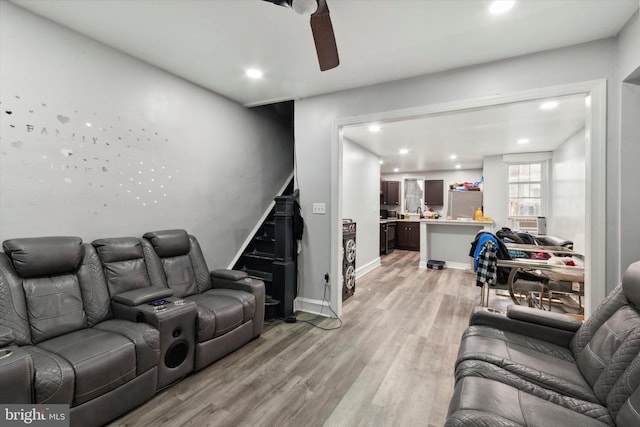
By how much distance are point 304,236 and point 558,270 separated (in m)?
2.73

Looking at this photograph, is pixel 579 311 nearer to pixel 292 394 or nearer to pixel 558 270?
pixel 558 270

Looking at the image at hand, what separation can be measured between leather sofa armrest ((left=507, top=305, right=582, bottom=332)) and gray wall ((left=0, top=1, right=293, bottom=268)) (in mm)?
3107

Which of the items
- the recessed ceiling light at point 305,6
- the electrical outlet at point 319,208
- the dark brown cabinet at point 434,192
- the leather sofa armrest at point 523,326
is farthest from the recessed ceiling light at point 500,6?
the dark brown cabinet at point 434,192

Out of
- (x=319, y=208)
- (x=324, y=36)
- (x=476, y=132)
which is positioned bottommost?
(x=319, y=208)

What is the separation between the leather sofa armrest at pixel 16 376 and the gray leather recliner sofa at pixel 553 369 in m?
1.86

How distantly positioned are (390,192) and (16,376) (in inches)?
336

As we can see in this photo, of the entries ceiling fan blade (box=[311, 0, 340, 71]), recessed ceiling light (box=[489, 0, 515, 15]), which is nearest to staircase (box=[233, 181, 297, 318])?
ceiling fan blade (box=[311, 0, 340, 71])

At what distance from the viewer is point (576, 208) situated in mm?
4227

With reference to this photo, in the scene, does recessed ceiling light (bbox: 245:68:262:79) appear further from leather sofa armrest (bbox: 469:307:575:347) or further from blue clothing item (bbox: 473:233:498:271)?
blue clothing item (bbox: 473:233:498:271)

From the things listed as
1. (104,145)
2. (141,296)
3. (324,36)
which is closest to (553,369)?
(324,36)

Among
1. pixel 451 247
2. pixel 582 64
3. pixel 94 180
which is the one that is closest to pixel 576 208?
pixel 451 247

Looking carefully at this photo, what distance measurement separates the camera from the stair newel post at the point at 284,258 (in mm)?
3352

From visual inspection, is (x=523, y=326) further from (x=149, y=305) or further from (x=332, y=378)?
(x=149, y=305)

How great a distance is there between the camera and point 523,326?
188 cm
